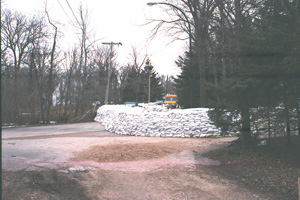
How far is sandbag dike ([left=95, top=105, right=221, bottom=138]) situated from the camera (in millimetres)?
11000

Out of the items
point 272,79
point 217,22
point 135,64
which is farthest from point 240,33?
point 135,64

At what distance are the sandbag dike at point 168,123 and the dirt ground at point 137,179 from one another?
11.9ft

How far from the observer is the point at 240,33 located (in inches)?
261

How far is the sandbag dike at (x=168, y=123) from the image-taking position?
1100 cm

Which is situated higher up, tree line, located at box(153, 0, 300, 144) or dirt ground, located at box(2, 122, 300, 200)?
tree line, located at box(153, 0, 300, 144)

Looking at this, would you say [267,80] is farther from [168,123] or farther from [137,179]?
[168,123]

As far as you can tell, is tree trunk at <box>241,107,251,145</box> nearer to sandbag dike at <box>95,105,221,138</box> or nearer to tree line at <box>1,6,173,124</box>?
sandbag dike at <box>95,105,221,138</box>

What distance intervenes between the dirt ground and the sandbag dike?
11.9 feet

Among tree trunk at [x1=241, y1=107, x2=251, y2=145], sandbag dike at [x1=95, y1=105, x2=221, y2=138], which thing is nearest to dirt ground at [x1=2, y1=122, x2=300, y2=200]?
tree trunk at [x1=241, y1=107, x2=251, y2=145]

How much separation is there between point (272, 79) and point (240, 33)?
1509 millimetres

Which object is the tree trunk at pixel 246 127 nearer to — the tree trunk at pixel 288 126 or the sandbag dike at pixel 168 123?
the tree trunk at pixel 288 126

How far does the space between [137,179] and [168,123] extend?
6.32 m

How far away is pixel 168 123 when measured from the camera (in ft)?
37.3

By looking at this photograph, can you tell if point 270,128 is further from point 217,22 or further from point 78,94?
point 78,94
